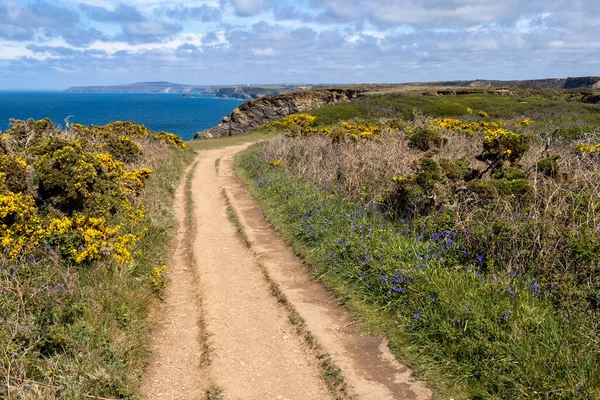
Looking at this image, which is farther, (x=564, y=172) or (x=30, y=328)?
(x=564, y=172)

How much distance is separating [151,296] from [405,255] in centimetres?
375

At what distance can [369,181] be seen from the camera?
34.9 feet

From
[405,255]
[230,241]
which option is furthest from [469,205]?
[230,241]

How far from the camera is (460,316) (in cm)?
500

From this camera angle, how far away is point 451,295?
17.5ft

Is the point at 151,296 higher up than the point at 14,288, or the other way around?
the point at 14,288

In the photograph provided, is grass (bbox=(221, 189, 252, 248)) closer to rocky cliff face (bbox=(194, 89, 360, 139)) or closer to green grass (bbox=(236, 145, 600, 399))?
green grass (bbox=(236, 145, 600, 399))

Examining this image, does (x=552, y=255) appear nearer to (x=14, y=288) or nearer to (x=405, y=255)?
(x=405, y=255)

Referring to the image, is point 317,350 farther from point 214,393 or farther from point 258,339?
point 214,393

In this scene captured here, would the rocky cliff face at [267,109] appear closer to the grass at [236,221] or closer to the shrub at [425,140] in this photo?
the grass at [236,221]

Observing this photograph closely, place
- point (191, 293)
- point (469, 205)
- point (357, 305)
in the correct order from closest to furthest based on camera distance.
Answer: point (357, 305) → point (191, 293) → point (469, 205)

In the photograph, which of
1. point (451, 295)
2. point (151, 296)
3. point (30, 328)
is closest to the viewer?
point (30, 328)

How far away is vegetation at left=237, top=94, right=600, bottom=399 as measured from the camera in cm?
434

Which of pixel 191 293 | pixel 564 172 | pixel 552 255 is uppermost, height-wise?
pixel 564 172
